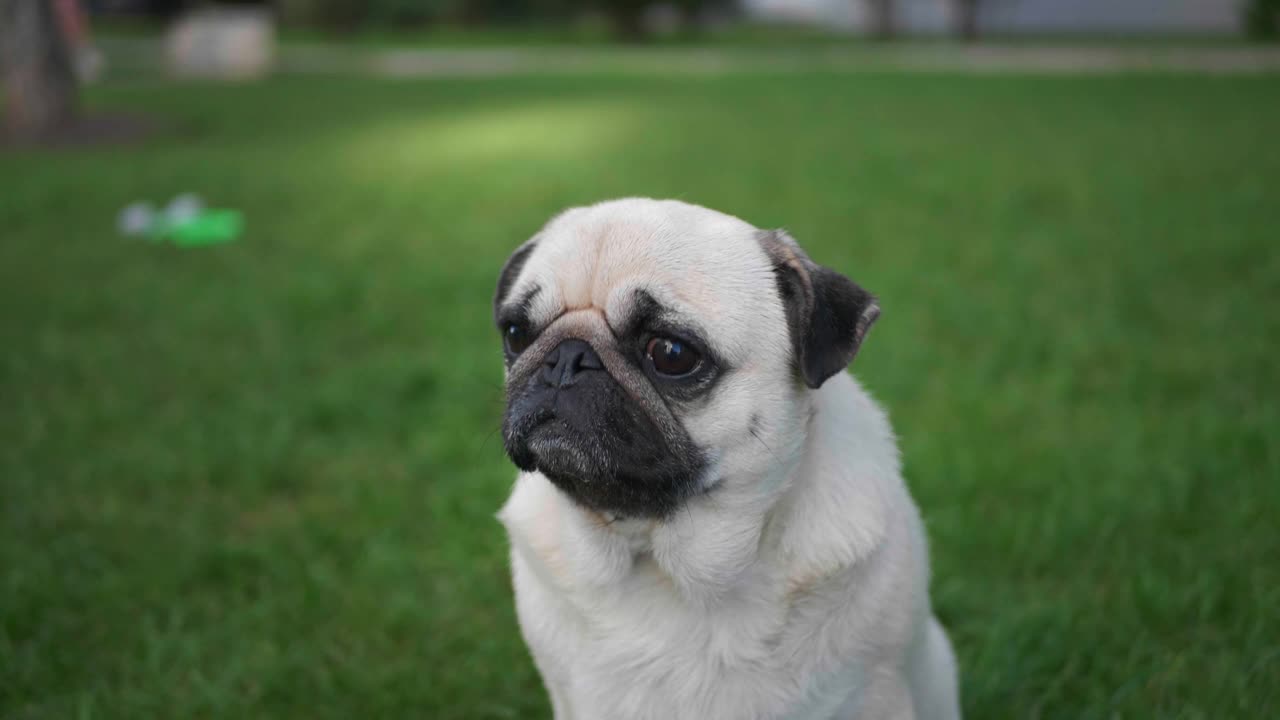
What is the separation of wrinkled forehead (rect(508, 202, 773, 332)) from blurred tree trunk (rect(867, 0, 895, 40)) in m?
39.4

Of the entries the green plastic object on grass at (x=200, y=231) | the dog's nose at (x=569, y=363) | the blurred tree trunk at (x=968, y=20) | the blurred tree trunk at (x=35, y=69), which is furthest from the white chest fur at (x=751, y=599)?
the blurred tree trunk at (x=968, y=20)

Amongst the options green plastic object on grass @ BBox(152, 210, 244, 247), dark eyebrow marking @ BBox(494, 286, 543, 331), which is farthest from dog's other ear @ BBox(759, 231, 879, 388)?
green plastic object on grass @ BBox(152, 210, 244, 247)

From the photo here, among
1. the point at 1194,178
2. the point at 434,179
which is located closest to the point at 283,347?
the point at 434,179

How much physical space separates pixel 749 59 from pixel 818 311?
2878cm

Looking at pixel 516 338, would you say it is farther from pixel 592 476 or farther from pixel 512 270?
pixel 592 476

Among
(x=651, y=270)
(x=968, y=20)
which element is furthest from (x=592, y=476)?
(x=968, y=20)

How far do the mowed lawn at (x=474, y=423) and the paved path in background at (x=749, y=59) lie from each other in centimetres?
1292

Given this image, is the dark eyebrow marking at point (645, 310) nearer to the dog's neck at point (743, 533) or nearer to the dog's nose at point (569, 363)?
the dog's nose at point (569, 363)

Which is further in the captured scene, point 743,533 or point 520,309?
point 520,309

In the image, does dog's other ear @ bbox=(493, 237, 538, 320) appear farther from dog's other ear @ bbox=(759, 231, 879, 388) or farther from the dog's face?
dog's other ear @ bbox=(759, 231, 879, 388)

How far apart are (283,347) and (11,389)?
1.50 m

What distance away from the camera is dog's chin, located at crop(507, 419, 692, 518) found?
8.31 feet

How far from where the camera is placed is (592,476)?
2539mm

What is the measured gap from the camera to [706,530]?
2.69 m
